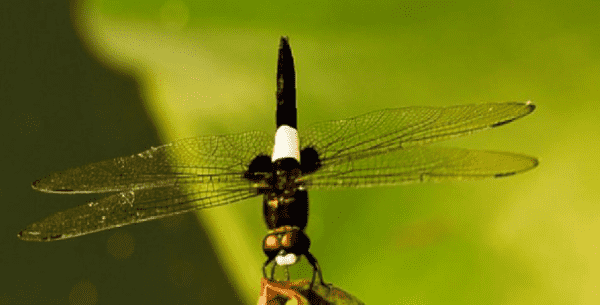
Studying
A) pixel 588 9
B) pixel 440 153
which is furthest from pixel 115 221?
pixel 588 9

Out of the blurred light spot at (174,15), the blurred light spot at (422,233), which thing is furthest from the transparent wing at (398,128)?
the blurred light spot at (174,15)

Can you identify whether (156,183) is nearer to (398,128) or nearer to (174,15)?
(398,128)

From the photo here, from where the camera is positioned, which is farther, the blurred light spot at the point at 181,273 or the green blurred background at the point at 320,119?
the blurred light spot at the point at 181,273

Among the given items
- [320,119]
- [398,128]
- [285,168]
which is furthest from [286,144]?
[320,119]

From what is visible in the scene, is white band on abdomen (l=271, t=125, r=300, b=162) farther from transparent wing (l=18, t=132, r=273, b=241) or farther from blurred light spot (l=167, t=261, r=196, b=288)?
blurred light spot (l=167, t=261, r=196, b=288)

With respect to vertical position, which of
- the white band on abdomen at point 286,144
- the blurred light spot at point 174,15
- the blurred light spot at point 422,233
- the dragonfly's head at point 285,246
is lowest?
the blurred light spot at point 422,233

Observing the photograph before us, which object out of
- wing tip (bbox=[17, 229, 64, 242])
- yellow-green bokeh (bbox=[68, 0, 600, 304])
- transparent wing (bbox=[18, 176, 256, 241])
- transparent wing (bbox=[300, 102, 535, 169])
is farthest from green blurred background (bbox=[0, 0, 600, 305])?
wing tip (bbox=[17, 229, 64, 242])

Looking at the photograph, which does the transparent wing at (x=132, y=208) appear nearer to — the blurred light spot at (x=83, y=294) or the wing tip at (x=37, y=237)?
the wing tip at (x=37, y=237)
